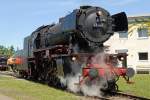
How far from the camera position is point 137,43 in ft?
180

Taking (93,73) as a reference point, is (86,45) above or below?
above

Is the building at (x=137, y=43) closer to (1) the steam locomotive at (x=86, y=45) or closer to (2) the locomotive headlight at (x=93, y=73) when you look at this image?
(1) the steam locomotive at (x=86, y=45)

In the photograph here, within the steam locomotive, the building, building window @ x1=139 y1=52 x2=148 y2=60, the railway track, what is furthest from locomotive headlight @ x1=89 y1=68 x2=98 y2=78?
building window @ x1=139 y1=52 x2=148 y2=60

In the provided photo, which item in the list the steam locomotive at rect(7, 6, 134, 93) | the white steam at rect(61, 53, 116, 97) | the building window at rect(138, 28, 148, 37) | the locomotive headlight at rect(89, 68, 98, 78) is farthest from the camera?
the building window at rect(138, 28, 148, 37)

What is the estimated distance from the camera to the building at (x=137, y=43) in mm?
54156

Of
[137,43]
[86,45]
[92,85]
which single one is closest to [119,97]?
[92,85]

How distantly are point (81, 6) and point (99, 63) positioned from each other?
2.98m

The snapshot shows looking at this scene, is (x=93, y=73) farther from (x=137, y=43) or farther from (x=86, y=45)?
(x=137, y=43)

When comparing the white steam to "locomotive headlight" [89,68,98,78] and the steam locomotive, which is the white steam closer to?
the steam locomotive

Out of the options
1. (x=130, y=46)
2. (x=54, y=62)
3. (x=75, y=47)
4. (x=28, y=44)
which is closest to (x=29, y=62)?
(x=28, y=44)

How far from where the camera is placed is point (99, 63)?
20859mm

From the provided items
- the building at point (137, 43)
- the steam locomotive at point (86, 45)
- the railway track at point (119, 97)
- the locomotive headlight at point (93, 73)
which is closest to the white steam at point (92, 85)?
the steam locomotive at point (86, 45)

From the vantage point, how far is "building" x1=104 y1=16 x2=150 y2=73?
178 ft

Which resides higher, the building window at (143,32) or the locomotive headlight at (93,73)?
the building window at (143,32)
